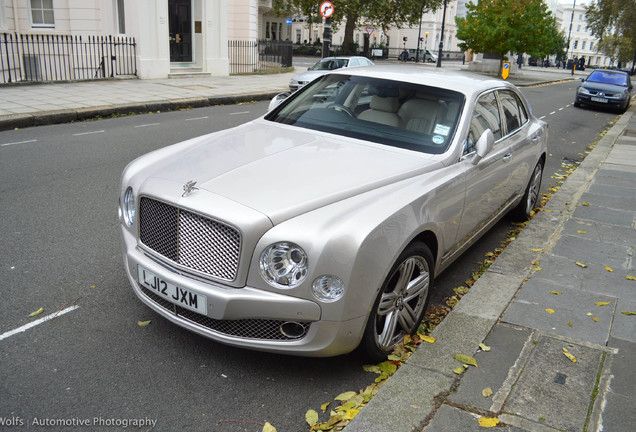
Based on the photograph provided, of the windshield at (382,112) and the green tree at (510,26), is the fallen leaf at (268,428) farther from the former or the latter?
the green tree at (510,26)

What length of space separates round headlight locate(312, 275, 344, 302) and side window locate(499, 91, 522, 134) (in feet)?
10.4

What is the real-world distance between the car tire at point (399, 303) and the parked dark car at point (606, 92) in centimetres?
2014

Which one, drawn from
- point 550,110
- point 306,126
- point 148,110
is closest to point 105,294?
point 306,126

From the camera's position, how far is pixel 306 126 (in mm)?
4578

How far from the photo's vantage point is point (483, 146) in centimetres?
419

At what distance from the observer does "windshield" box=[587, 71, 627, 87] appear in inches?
865

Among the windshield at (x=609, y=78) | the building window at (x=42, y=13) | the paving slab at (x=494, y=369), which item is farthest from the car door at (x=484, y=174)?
the building window at (x=42, y=13)

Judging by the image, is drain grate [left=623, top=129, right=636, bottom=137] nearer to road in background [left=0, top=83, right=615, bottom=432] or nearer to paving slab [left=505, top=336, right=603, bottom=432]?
road in background [left=0, top=83, right=615, bottom=432]

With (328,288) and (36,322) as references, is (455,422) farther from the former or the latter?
(36,322)

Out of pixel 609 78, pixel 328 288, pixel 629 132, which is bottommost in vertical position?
pixel 629 132

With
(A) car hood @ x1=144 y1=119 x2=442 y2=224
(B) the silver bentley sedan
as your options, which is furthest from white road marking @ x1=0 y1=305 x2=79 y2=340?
(A) car hood @ x1=144 y1=119 x2=442 y2=224

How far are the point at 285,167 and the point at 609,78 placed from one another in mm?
22594

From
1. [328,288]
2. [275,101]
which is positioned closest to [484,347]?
[328,288]

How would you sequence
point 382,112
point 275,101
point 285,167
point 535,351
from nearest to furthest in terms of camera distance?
point 535,351 < point 285,167 < point 382,112 < point 275,101
